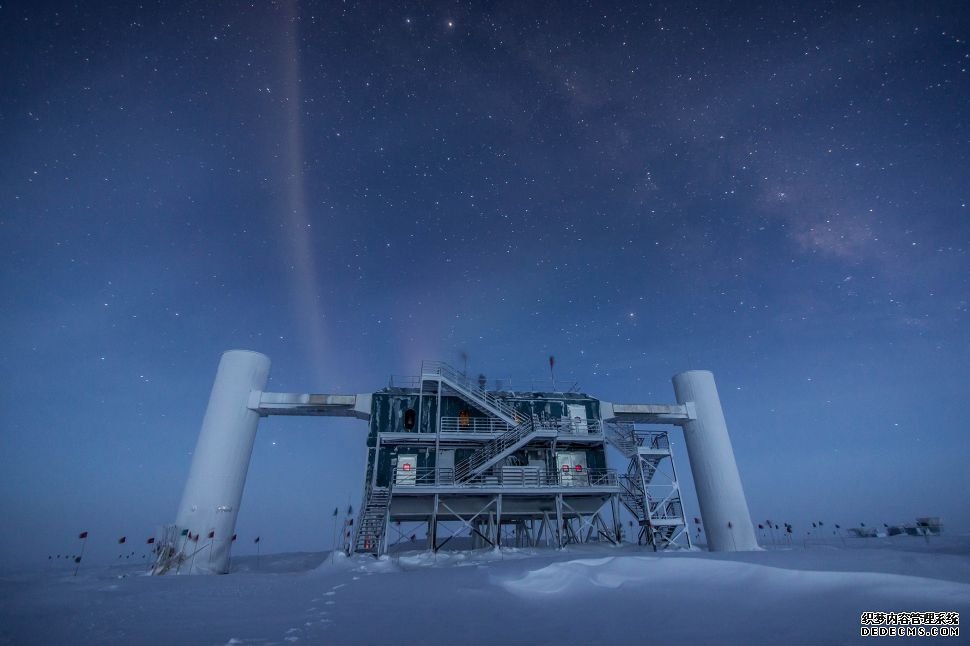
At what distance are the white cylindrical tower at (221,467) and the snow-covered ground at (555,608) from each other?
45.4ft

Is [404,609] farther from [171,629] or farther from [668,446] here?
[668,446]

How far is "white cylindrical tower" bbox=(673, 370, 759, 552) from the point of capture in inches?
1095

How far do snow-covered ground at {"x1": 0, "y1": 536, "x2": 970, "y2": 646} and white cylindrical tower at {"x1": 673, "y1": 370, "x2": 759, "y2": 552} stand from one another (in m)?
19.3

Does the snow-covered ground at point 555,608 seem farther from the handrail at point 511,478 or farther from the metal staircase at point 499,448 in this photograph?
the handrail at point 511,478

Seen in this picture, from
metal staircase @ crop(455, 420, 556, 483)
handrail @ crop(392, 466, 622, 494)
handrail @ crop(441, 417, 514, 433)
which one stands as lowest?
handrail @ crop(392, 466, 622, 494)

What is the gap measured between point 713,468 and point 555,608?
2772cm

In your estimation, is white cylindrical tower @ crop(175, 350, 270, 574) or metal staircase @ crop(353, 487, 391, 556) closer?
metal staircase @ crop(353, 487, 391, 556)

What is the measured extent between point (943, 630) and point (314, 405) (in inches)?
1142

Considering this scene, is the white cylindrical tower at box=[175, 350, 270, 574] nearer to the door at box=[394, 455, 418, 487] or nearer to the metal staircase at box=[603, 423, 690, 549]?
the door at box=[394, 455, 418, 487]

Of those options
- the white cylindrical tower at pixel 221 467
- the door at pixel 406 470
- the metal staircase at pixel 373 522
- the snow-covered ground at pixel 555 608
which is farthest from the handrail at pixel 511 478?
the snow-covered ground at pixel 555 608

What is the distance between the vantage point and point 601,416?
32156 mm

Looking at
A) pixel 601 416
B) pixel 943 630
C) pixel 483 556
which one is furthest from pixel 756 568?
pixel 601 416

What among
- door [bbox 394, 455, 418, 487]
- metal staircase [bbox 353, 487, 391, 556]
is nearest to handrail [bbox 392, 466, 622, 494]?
door [bbox 394, 455, 418, 487]

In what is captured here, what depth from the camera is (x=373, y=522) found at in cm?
2558
